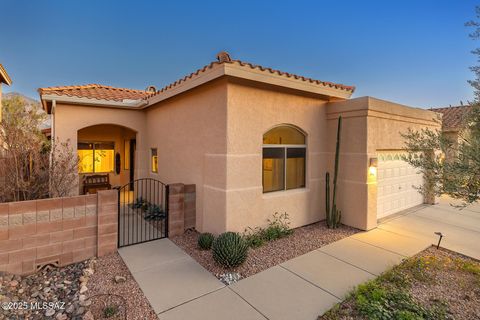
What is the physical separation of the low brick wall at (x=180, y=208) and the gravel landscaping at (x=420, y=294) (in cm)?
452

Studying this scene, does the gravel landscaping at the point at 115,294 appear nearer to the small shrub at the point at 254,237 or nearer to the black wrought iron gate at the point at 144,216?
the black wrought iron gate at the point at 144,216

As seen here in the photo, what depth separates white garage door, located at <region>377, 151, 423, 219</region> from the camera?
26.9 feet

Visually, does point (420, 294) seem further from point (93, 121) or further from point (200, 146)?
point (93, 121)

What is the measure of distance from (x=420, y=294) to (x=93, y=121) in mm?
11069

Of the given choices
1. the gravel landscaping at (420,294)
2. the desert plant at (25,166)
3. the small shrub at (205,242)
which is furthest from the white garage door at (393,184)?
the desert plant at (25,166)

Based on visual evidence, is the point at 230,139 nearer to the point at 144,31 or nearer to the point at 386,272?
the point at 386,272

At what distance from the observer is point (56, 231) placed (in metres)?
4.88

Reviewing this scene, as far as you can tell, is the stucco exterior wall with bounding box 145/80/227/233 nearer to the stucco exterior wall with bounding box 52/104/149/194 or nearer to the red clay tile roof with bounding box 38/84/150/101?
the stucco exterior wall with bounding box 52/104/149/194

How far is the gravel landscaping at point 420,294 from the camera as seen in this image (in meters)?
3.49

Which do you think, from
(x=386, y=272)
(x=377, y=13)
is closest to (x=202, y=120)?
(x=386, y=272)

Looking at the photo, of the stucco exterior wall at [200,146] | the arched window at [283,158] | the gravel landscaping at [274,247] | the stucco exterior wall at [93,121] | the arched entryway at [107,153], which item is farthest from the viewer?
the arched entryway at [107,153]

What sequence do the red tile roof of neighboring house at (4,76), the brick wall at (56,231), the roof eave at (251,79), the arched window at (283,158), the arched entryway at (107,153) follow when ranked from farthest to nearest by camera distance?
the arched entryway at (107,153)
the red tile roof of neighboring house at (4,76)
the arched window at (283,158)
the roof eave at (251,79)
the brick wall at (56,231)

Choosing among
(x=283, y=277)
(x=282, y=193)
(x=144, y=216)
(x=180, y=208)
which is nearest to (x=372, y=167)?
(x=282, y=193)

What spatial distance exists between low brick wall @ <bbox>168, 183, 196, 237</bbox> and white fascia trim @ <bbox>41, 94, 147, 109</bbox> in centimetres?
465
